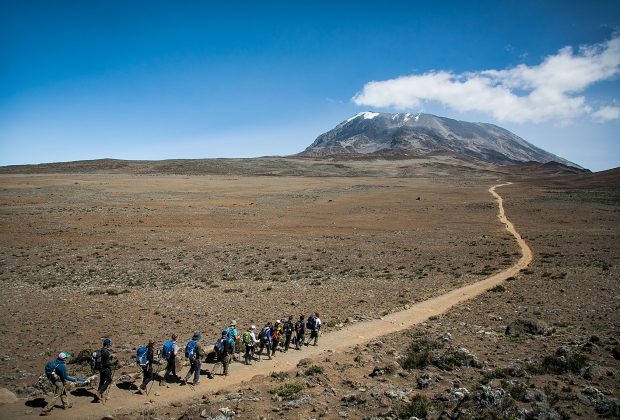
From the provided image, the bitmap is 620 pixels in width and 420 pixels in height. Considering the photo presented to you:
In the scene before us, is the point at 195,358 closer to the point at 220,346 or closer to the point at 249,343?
the point at 220,346

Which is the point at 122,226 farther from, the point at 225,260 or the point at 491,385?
the point at 491,385

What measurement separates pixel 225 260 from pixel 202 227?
1846 centimetres

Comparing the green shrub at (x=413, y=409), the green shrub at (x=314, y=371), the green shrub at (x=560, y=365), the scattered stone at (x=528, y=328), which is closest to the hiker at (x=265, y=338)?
the green shrub at (x=314, y=371)

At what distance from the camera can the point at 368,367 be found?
664 inches

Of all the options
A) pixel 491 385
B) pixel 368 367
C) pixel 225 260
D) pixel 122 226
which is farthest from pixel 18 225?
pixel 491 385

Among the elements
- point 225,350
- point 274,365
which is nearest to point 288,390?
point 225,350

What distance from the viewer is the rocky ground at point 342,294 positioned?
45.7ft

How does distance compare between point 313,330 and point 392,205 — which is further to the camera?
point 392,205

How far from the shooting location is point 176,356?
15430 mm

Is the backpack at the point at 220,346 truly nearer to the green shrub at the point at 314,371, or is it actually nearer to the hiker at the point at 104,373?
the green shrub at the point at 314,371

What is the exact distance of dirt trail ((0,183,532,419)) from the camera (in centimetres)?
1291

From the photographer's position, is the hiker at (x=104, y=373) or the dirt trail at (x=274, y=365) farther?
the hiker at (x=104, y=373)

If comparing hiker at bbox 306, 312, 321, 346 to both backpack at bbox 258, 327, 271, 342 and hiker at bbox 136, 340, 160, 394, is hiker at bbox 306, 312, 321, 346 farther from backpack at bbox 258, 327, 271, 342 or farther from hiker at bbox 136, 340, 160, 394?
hiker at bbox 136, 340, 160, 394

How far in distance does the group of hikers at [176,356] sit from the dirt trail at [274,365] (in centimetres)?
37
